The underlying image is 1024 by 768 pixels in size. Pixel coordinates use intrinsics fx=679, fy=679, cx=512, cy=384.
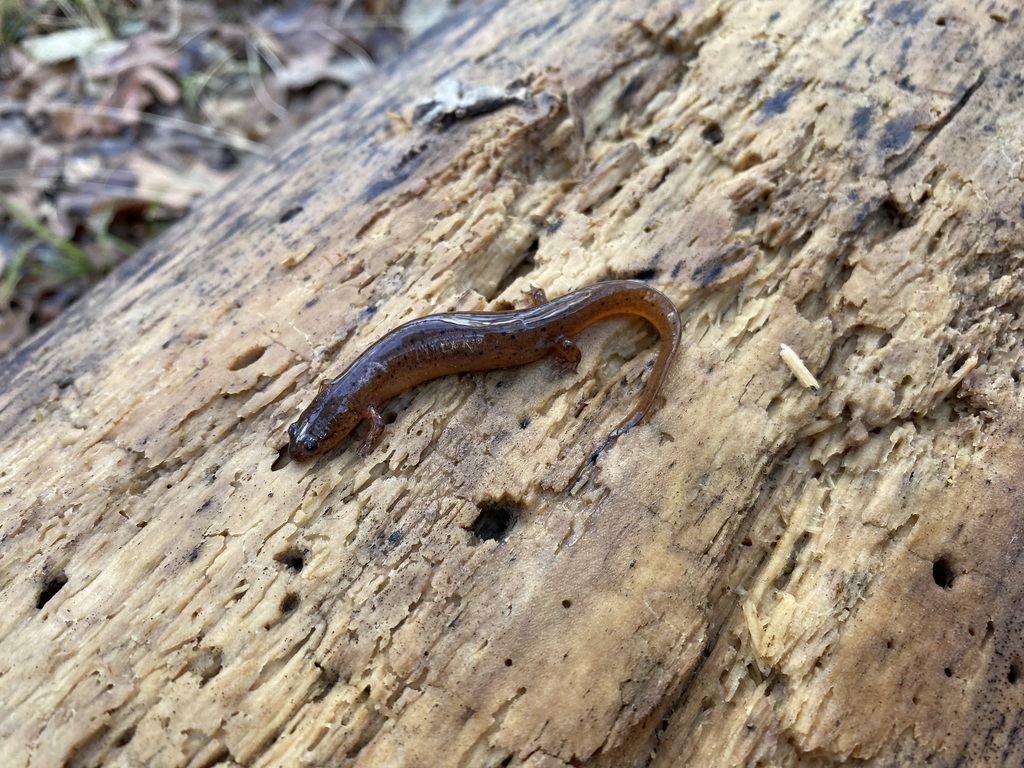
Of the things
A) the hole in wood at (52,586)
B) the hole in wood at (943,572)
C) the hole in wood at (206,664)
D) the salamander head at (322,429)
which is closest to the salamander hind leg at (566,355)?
the salamander head at (322,429)

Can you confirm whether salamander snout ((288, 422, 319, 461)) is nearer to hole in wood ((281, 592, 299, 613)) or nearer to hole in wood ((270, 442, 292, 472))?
hole in wood ((270, 442, 292, 472))

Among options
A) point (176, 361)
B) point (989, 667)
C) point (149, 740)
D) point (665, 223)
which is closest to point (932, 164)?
point (665, 223)

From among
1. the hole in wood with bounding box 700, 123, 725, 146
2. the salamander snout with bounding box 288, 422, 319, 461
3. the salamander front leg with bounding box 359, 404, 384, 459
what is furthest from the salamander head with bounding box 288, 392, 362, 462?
the hole in wood with bounding box 700, 123, 725, 146

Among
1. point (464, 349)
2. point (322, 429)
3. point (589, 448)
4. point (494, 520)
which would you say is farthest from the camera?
point (464, 349)

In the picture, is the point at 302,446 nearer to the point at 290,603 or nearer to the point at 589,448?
the point at 290,603

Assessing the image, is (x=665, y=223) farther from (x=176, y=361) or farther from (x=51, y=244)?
(x=51, y=244)

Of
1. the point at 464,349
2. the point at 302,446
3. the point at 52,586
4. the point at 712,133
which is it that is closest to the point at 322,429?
the point at 302,446

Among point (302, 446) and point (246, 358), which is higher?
point (246, 358)
